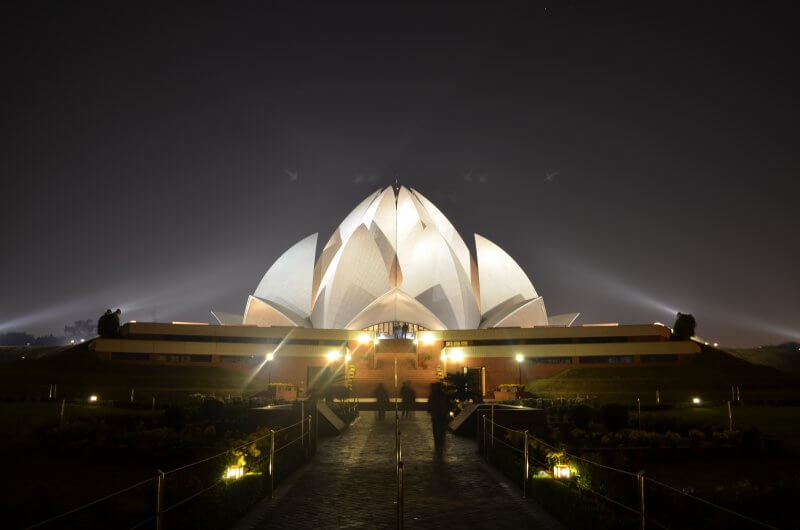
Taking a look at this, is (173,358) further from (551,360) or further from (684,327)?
(684,327)

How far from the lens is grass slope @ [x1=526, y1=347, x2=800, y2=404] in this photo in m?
25.2

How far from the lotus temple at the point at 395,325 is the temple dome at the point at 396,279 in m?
0.08

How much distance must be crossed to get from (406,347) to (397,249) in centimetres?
1123

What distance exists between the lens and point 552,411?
18.7 m

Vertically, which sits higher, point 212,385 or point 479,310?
point 479,310

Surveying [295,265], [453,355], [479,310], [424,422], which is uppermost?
[295,265]

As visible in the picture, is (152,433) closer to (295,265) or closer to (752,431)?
(752,431)

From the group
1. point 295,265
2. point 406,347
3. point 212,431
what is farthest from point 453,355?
point 212,431

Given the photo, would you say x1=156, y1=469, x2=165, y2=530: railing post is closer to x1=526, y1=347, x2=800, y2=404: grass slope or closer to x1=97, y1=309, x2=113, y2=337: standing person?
x1=526, y1=347, x2=800, y2=404: grass slope

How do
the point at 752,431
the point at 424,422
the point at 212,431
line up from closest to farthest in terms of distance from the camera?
the point at 752,431, the point at 212,431, the point at 424,422

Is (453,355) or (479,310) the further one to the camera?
(479,310)

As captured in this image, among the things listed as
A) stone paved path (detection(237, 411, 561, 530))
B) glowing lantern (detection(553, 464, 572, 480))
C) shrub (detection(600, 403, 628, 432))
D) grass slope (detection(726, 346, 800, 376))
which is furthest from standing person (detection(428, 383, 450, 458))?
grass slope (detection(726, 346, 800, 376))

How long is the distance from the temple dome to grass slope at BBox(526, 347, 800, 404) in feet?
35.3

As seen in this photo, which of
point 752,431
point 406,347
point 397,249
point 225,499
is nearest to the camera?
point 225,499
